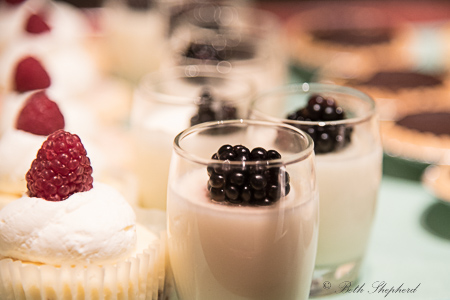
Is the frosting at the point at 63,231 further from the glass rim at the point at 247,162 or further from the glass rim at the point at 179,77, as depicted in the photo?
the glass rim at the point at 179,77

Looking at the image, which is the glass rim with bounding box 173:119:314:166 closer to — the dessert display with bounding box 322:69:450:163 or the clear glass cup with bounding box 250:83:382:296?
the clear glass cup with bounding box 250:83:382:296

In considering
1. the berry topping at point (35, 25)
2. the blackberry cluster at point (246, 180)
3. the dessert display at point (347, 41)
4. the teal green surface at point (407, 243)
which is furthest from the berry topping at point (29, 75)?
the dessert display at point (347, 41)

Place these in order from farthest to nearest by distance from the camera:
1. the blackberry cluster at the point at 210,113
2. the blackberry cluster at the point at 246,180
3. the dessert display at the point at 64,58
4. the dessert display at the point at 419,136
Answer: the dessert display at the point at 64,58 < the dessert display at the point at 419,136 < the blackberry cluster at the point at 210,113 < the blackberry cluster at the point at 246,180

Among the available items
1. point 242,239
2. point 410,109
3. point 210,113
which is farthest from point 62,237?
point 410,109

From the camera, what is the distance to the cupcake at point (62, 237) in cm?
93

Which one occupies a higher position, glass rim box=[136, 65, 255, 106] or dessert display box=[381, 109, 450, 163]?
glass rim box=[136, 65, 255, 106]

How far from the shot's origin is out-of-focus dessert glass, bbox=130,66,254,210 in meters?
1.27

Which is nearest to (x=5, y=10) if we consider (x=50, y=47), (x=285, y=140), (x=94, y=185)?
(x=50, y=47)

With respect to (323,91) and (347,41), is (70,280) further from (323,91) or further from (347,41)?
(347,41)

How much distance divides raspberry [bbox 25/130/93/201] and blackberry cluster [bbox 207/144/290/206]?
24 cm

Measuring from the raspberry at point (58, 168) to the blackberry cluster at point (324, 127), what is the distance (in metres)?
0.42

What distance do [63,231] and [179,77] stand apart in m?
0.66

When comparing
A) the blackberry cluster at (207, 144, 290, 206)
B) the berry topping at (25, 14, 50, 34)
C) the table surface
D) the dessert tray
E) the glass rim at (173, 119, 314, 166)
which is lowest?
the table surface

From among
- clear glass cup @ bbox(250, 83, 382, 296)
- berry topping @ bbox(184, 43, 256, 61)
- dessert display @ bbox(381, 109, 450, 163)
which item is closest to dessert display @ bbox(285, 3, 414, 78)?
dessert display @ bbox(381, 109, 450, 163)
